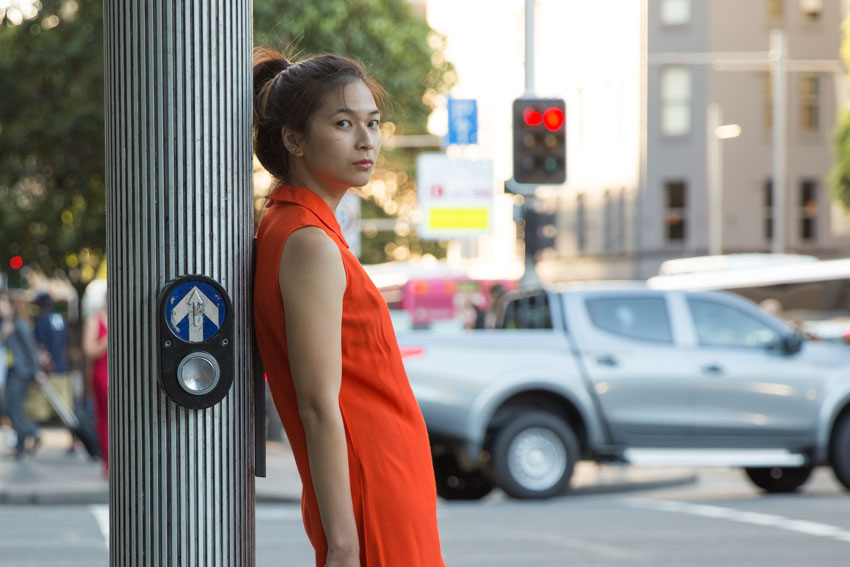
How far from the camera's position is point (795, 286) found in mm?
28375

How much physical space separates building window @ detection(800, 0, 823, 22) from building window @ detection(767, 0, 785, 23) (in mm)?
635

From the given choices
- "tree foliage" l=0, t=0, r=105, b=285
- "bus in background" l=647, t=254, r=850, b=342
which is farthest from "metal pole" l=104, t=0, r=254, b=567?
"bus in background" l=647, t=254, r=850, b=342

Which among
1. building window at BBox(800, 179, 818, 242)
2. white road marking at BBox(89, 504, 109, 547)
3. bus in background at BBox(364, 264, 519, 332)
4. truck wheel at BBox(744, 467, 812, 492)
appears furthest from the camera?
building window at BBox(800, 179, 818, 242)

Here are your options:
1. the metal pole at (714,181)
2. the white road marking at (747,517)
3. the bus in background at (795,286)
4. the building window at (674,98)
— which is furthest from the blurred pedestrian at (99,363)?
the building window at (674,98)

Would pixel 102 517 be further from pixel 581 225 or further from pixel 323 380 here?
pixel 581 225

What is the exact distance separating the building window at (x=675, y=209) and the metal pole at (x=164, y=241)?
144ft

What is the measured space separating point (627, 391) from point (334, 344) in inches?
382

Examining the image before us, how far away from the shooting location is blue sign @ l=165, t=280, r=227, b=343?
8.91 feet

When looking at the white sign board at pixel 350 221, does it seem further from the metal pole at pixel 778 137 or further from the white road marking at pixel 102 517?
the metal pole at pixel 778 137

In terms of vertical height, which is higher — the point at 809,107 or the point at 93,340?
the point at 809,107

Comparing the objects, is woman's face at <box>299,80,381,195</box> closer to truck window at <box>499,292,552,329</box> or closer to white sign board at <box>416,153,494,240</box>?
truck window at <box>499,292,552,329</box>

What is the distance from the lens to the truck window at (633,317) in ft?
40.8

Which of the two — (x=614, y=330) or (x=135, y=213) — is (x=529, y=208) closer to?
(x=614, y=330)

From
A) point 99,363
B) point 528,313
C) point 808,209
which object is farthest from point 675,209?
point 99,363
